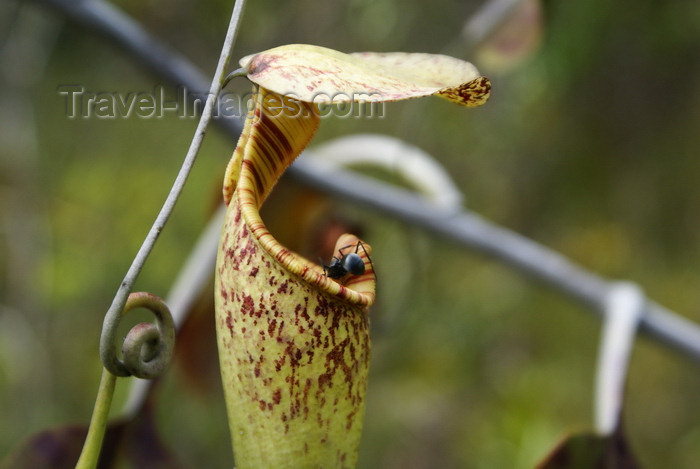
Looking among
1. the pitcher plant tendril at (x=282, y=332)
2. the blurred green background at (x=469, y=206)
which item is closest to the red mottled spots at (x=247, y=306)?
the pitcher plant tendril at (x=282, y=332)

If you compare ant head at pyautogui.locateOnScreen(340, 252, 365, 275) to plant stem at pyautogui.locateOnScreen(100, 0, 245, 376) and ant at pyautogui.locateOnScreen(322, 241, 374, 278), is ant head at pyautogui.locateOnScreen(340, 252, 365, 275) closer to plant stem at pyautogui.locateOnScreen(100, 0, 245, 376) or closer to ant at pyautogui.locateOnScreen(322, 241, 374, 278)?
ant at pyautogui.locateOnScreen(322, 241, 374, 278)

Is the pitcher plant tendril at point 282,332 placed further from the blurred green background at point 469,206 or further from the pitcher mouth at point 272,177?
the blurred green background at point 469,206

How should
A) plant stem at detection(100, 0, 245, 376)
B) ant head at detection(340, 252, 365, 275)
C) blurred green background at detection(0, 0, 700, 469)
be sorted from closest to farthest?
plant stem at detection(100, 0, 245, 376) → ant head at detection(340, 252, 365, 275) → blurred green background at detection(0, 0, 700, 469)

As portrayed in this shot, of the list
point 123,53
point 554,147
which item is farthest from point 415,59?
point 554,147

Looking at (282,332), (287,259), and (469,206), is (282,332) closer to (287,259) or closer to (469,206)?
(287,259)

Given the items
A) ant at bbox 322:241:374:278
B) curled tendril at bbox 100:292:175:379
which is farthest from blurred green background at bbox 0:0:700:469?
curled tendril at bbox 100:292:175:379

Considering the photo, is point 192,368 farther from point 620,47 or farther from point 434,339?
point 620,47
